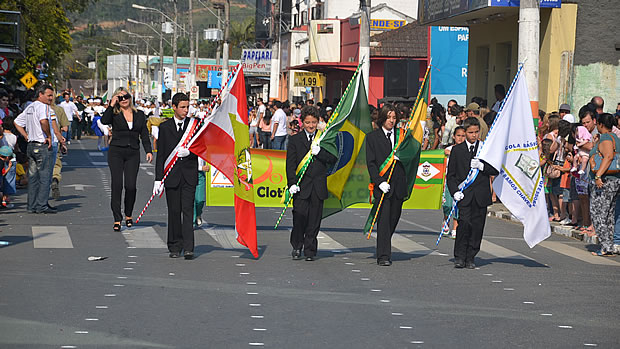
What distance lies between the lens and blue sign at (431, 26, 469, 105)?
36188mm

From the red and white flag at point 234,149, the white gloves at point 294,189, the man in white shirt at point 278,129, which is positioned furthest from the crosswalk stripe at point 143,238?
the man in white shirt at point 278,129

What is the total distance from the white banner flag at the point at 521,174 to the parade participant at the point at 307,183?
2140 mm

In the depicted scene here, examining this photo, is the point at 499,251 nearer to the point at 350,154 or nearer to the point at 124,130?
the point at 350,154

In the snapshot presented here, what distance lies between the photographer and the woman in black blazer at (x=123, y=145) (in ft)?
43.7

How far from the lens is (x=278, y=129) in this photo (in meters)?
27.0

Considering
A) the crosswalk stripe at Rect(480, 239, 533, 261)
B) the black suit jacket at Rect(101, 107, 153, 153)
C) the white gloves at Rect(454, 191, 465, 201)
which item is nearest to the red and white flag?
the white gloves at Rect(454, 191, 465, 201)

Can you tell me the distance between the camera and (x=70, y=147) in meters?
35.9

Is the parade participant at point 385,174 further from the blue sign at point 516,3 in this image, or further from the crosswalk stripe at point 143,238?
the blue sign at point 516,3

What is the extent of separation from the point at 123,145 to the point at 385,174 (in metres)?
4.21

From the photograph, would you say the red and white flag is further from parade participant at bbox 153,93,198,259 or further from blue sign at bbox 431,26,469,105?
blue sign at bbox 431,26,469,105

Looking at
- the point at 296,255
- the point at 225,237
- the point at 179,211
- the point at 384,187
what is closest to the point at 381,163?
the point at 384,187

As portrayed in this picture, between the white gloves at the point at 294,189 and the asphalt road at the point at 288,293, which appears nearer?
the asphalt road at the point at 288,293

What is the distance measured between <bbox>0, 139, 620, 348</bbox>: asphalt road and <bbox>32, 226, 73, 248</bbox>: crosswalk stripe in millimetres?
25

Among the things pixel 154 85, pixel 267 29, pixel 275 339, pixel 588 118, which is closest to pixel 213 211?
pixel 588 118
